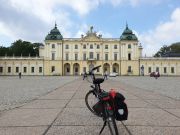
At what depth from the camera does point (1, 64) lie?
292 ft

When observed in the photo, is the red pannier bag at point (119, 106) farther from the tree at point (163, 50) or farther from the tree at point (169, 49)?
the tree at point (163, 50)

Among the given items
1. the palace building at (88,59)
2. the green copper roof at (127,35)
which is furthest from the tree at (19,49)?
the green copper roof at (127,35)

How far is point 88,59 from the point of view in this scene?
89.1 metres

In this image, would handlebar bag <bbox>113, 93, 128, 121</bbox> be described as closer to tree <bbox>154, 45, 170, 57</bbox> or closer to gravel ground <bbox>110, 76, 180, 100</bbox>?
gravel ground <bbox>110, 76, 180, 100</bbox>

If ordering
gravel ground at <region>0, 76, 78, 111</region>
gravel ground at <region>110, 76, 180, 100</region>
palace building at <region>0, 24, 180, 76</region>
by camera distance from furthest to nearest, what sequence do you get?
palace building at <region>0, 24, 180, 76</region>
gravel ground at <region>110, 76, 180, 100</region>
gravel ground at <region>0, 76, 78, 111</region>

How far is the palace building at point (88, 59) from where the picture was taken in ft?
290

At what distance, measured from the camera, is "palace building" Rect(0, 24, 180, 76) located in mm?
88250

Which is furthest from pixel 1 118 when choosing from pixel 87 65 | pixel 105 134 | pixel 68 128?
pixel 87 65

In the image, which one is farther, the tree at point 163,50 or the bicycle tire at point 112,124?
the tree at point 163,50

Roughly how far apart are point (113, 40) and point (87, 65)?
35.5 ft

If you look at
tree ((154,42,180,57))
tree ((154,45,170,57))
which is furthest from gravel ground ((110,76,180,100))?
tree ((154,45,170,57))

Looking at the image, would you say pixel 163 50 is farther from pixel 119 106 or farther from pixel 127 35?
pixel 119 106

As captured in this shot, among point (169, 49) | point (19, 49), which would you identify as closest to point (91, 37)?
point (19, 49)

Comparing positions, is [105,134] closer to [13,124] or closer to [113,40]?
[13,124]
